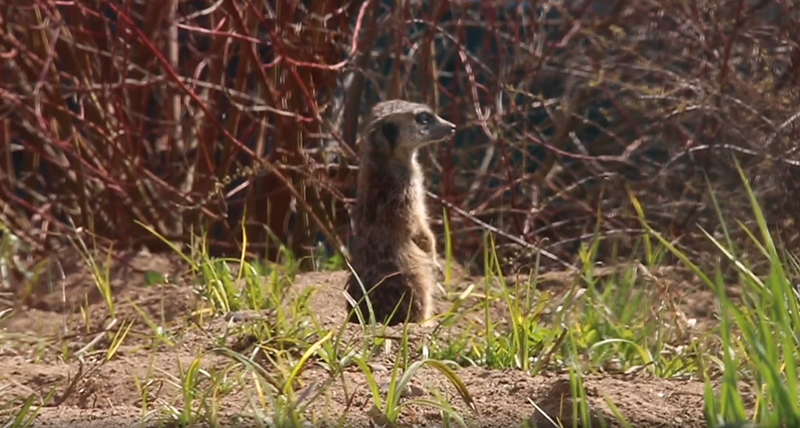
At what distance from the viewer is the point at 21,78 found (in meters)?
6.45

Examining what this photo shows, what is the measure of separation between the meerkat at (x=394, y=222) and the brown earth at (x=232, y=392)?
0.19 meters

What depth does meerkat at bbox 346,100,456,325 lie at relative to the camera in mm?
4312

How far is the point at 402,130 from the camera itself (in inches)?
191

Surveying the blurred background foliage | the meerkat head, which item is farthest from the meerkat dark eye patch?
the blurred background foliage

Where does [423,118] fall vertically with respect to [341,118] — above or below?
above

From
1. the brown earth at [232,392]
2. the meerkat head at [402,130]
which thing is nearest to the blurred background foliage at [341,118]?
the meerkat head at [402,130]

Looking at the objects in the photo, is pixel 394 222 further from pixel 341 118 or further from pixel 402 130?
pixel 341 118

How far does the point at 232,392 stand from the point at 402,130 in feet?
5.96

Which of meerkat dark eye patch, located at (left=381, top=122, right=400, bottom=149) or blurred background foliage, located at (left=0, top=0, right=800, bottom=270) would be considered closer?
meerkat dark eye patch, located at (left=381, top=122, right=400, bottom=149)

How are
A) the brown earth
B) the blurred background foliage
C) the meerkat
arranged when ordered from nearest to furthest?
1. the brown earth
2. the meerkat
3. the blurred background foliage

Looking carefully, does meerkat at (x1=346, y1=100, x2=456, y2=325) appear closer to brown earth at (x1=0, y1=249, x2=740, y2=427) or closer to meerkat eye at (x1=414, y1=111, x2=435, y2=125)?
meerkat eye at (x1=414, y1=111, x2=435, y2=125)

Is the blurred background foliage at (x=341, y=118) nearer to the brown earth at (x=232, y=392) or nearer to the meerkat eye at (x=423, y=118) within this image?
the meerkat eye at (x=423, y=118)

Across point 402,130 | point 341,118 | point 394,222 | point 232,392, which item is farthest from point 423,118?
point 341,118

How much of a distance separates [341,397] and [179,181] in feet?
12.5
